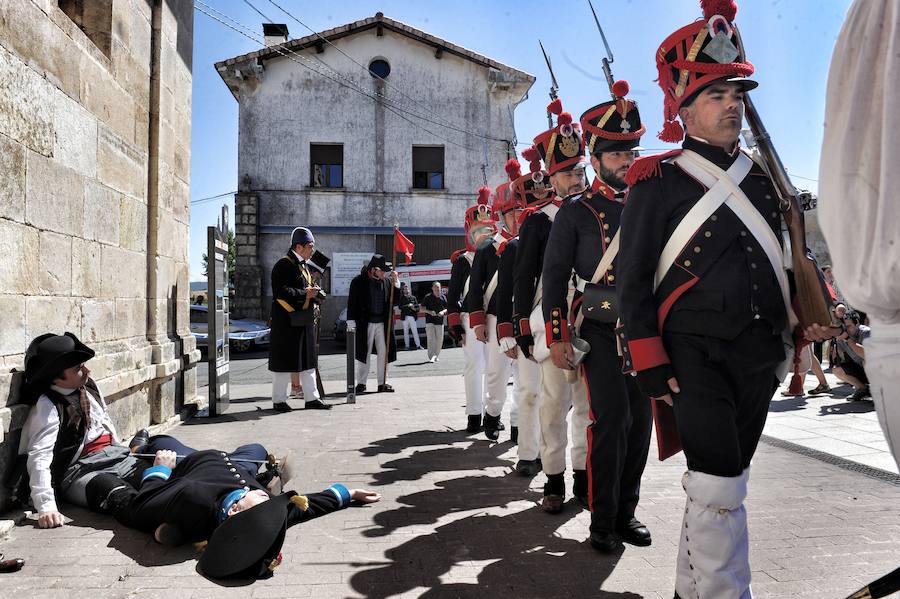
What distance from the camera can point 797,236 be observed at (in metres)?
2.62

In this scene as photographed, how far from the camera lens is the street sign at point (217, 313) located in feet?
25.8

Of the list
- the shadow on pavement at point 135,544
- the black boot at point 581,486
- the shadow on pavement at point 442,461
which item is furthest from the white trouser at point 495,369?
the shadow on pavement at point 135,544

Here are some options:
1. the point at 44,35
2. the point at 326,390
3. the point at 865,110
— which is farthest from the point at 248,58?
the point at 865,110

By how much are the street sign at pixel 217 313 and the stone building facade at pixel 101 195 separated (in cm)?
24

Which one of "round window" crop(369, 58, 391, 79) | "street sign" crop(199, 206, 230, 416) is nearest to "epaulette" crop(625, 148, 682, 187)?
"street sign" crop(199, 206, 230, 416)

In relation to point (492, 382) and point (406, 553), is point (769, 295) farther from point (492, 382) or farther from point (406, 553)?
point (492, 382)

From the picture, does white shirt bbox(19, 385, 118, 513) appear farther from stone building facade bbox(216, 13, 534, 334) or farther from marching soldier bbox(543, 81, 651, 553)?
stone building facade bbox(216, 13, 534, 334)

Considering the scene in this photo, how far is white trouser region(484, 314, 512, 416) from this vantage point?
639 centimetres

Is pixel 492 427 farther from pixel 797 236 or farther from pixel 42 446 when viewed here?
pixel 797 236

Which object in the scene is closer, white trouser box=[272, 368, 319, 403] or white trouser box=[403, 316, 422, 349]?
white trouser box=[272, 368, 319, 403]

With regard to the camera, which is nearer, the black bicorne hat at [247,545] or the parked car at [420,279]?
the black bicorne hat at [247,545]

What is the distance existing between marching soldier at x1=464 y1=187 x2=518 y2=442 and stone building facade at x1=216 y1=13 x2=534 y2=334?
63.1 ft

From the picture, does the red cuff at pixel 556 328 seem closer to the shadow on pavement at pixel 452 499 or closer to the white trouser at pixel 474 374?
the shadow on pavement at pixel 452 499

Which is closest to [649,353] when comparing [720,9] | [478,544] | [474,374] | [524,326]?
[720,9]
